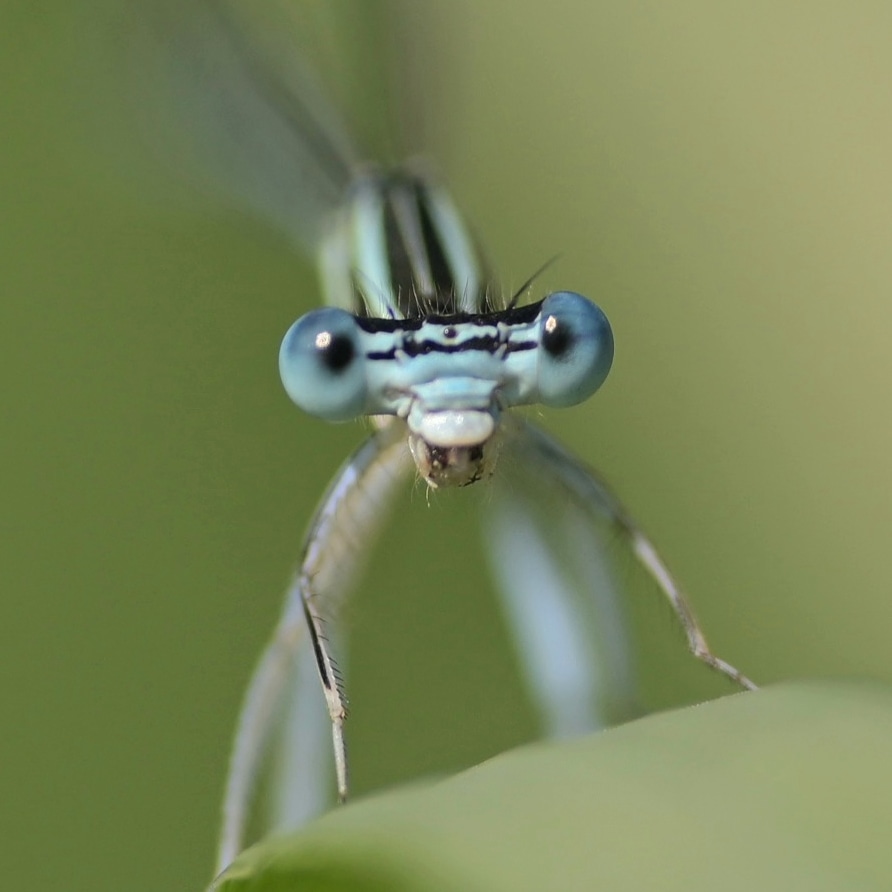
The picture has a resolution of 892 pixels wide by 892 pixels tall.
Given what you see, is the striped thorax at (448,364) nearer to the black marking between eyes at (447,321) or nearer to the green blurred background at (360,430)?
the black marking between eyes at (447,321)

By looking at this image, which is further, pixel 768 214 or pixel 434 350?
pixel 768 214

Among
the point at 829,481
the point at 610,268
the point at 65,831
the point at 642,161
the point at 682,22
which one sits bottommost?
the point at 65,831

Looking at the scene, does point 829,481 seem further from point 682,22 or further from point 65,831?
point 65,831

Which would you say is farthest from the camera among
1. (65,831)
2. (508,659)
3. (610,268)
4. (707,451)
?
(610,268)

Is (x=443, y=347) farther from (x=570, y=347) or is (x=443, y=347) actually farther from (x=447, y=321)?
(x=570, y=347)

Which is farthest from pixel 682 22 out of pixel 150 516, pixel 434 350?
pixel 150 516

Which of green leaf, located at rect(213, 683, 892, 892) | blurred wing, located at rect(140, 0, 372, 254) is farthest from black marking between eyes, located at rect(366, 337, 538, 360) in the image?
green leaf, located at rect(213, 683, 892, 892)

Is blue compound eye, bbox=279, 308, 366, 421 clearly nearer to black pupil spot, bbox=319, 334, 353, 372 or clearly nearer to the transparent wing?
black pupil spot, bbox=319, 334, 353, 372
